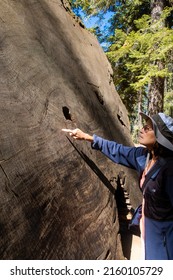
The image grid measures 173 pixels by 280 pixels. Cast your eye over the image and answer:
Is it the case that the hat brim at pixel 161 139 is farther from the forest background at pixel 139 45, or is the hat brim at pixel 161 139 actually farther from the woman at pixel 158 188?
the forest background at pixel 139 45

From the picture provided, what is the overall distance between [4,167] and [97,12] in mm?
9749

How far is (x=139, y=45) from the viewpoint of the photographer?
7.62m

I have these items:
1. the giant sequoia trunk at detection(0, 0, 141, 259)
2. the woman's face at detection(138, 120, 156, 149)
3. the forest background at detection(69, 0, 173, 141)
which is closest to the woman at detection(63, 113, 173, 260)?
the woman's face at detection(138, 120, 156, 149)

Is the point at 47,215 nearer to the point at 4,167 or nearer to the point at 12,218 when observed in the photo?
the point at 12,218

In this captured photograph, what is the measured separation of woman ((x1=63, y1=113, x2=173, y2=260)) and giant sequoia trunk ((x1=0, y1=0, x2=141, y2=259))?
28 cm

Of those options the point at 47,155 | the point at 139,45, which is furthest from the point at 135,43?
the point at 47,155

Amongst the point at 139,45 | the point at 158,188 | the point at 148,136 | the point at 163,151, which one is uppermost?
the point at 139,45

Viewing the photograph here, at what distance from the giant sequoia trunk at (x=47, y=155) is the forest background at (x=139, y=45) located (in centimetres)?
426

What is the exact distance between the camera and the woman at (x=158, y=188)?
1.92 meters

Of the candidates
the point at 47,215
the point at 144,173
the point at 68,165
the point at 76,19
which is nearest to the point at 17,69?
the point at 68,165

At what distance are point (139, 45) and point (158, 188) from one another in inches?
256

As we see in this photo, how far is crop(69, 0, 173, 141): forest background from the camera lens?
682 centimetres

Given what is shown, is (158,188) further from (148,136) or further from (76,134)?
(76,134)

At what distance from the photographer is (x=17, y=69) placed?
1981 mm
